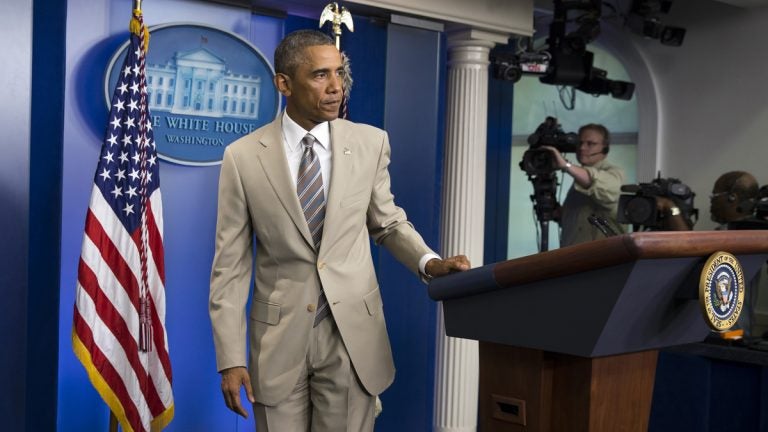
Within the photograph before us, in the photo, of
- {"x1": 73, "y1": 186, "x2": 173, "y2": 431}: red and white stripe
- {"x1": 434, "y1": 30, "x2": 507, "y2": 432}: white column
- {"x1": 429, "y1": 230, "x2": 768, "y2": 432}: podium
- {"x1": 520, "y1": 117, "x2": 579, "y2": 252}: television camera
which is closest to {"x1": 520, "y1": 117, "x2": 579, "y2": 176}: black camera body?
{"x1": 520, "y1": 117, "x2": 579, "y2": 252}: television camera

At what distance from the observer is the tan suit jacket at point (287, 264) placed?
2193 mm

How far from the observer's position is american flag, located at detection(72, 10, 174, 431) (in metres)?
3.13

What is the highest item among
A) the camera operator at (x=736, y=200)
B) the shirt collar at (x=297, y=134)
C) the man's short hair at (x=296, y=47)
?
the man's short hair at (x=296, y=47)

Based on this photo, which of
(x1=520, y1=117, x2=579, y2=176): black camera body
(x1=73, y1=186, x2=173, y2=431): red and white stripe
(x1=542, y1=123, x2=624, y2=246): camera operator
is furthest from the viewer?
(x1=542, y1=123, x2=624, y2=246): camera operator

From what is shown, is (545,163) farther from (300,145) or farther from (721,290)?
(721,290)

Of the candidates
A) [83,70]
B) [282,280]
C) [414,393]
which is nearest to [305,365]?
[282,280]

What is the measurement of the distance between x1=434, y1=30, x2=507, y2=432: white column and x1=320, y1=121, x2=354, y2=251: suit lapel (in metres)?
2.19

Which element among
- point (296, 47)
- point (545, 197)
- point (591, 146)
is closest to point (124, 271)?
point (296, 47)

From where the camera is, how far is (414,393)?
4219 millimetres

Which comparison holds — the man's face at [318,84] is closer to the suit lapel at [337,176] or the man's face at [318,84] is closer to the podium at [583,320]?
the suit lapel at [337,176]

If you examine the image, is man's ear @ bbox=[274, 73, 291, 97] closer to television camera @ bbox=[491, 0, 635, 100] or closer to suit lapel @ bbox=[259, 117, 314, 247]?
suit lapel @ bbox=[259, 117, 314, 247]

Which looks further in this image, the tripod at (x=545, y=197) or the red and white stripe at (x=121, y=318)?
the tripod at (x=545, y=197)

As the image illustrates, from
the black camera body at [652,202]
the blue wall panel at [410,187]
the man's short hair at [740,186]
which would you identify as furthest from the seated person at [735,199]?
the blue wall panel at [410,187]

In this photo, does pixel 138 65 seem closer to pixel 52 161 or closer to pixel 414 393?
pixel 52 161
